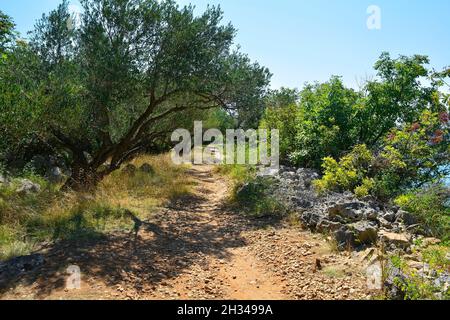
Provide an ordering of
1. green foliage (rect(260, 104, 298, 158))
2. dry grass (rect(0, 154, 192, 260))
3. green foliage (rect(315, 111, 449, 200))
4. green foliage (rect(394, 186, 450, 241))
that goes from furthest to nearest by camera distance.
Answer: green foliage (rect(260, 104, 298, 158)) → green foliage (rect(315, 111, 449, 200)) → dry grass (rect(0, 154, 192, 260)) → green foliage (rect(394, 186, 450, 241))

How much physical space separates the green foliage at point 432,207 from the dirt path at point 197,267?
80.7 inches

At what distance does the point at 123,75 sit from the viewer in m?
9.77

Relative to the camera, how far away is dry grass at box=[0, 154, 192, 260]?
7.17 m

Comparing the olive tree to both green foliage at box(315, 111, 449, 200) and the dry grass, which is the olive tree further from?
green foliage at box(315, 111, 449, 200)

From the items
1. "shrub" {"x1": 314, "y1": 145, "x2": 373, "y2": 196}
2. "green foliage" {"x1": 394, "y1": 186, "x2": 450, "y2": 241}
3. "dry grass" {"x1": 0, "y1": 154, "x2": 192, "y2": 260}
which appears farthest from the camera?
"shrub" {"x1": 314, "y1": 145, "x2": 373, "y2": 196}

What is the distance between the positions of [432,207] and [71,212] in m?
8.06

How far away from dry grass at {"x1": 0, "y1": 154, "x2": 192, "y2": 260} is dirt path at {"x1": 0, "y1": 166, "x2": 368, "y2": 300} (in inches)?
23.3

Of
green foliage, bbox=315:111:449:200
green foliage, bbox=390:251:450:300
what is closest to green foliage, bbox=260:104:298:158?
green foliage, bbox=315:111:449:200

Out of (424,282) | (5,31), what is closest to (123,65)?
(5,31)

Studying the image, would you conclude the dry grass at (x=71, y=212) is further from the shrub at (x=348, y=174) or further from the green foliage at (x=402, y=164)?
the green foliage at (x=402, y=164)

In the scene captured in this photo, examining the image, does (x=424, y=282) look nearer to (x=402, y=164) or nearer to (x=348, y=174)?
(x=348, y=174)

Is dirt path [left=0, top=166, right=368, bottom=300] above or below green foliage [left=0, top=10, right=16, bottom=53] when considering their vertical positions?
below

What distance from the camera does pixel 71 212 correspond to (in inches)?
334

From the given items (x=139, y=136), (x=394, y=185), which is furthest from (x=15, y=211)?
(x=394, y=185)
